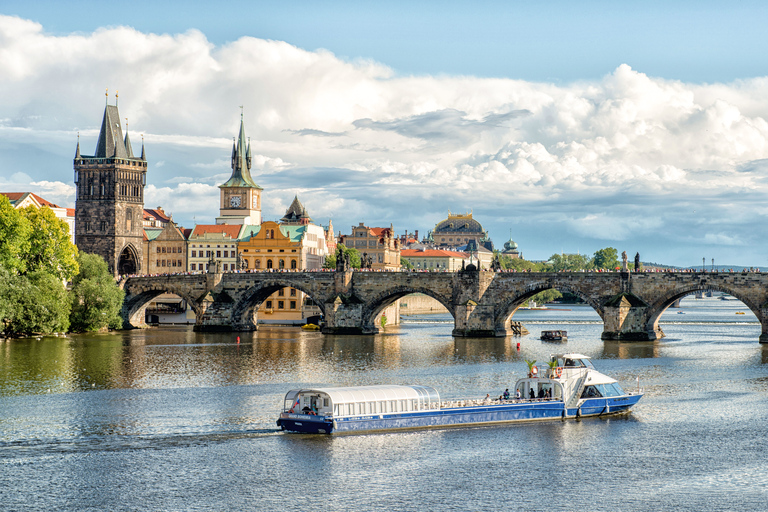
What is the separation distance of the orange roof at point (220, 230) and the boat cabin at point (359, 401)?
11728cm

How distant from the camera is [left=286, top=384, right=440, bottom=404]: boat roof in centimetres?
5050

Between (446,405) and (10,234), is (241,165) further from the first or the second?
(446,405)

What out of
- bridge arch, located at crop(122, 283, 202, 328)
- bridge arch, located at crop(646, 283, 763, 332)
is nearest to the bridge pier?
bridge arch, located at crop(646, 283, 763, 332)

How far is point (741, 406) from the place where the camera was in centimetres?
6028

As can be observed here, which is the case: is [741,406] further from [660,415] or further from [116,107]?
[116,107]

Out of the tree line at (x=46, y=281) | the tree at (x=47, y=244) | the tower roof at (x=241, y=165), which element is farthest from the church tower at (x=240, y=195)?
the tree at (x=47, y=244)

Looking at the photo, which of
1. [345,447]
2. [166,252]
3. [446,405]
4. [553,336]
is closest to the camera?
[345,447]

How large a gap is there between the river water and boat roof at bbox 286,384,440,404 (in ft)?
6.89

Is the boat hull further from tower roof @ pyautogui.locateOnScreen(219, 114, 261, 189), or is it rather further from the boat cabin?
tower roof @ pyautogui.locateOnScreen(219, 114, 261, 189)

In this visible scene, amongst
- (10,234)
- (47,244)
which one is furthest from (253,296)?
(10,234)

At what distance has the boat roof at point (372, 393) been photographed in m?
50.5

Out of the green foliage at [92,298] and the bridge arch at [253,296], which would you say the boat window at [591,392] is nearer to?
the bridge arch at [253,296]

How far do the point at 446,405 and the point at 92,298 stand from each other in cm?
7158

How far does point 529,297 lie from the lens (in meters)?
114
